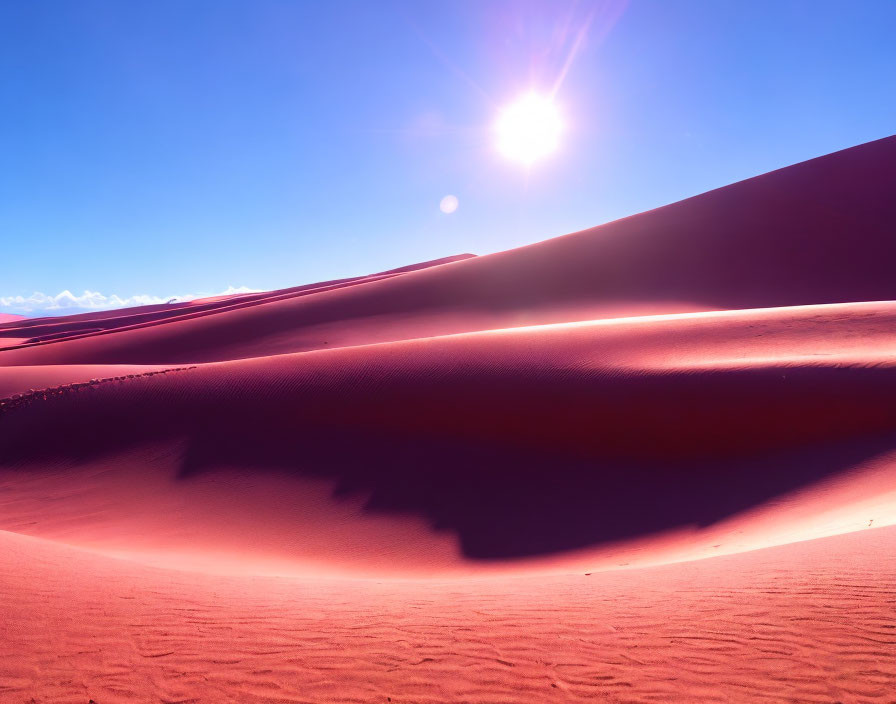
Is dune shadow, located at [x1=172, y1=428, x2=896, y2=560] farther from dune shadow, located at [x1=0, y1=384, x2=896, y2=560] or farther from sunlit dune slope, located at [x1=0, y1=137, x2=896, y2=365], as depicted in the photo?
sunlit dune slope, located at [x1=0, y1=137, x2=896, y2=365]

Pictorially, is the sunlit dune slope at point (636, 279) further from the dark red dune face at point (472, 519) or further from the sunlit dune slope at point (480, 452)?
the sunlit dune slope at point (480, 452)

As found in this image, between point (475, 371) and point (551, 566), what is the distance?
5951mm

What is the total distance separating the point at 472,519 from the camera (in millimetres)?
8086

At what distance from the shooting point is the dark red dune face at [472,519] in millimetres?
3445

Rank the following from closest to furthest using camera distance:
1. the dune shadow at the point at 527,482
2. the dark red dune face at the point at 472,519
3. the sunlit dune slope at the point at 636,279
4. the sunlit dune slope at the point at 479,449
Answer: the dark red dune face at the point at 472,519
the sunlit dune slope at the point at 479,449
the dune shadow at the point at 527,482
the sunlit dune slope at the point at 636,279

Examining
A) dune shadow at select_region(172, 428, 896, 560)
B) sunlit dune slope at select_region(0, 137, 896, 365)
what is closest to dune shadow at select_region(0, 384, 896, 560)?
dune shadow at select_region(172, 428, 896, 560)

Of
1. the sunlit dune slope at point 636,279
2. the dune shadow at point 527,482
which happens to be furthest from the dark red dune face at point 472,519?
the sunlit dune slope at point 636,279

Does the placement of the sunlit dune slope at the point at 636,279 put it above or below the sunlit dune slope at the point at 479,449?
above

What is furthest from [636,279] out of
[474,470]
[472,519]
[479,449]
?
[472,519]

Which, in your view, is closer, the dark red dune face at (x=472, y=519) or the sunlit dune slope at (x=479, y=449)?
the dark red dune face at (x=472, y=519)

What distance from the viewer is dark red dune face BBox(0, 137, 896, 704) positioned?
3445 millimetres

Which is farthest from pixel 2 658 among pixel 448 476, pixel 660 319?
pixel 660 319

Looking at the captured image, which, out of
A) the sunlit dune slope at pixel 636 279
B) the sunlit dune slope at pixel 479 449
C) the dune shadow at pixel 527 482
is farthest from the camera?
the sunlit dune slope at pixel 636 279

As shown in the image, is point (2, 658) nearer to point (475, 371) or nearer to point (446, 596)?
point (446, 596)
